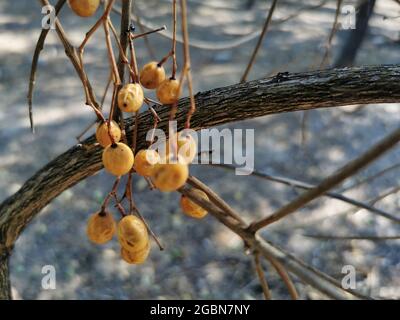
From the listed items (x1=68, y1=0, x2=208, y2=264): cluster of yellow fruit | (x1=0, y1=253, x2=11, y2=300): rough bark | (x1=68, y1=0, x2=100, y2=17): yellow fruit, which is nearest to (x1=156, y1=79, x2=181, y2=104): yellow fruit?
(x1=68, y1=0, x2=208, y2=264): cluster of yellow fruit

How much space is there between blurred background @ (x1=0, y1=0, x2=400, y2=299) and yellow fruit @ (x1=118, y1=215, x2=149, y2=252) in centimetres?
63

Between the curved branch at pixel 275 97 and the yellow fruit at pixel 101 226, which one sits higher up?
the curved branch at pixel 275 97

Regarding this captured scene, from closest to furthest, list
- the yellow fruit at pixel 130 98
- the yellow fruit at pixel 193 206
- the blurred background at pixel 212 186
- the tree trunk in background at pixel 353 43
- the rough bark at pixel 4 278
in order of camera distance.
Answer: the yellow fruit at pixel 130 98
the yellow fruit at pixel 193 206
the rough bark at pixel 4 278
the blurred background at pixel 212 186
the tree trunk in background at pixel 353 43

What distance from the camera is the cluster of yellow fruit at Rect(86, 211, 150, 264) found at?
53 centimetres

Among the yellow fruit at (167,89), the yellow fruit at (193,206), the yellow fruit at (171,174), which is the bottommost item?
the yellow fruit at (171,174)

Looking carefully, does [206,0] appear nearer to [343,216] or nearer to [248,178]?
[248,178]

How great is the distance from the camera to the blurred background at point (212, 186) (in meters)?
1.59

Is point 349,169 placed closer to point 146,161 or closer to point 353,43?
point 146,161

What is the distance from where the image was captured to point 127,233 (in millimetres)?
529

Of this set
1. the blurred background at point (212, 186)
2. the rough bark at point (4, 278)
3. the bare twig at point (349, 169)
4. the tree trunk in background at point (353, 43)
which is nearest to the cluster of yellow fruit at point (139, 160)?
the bare twig at point (349, 169)

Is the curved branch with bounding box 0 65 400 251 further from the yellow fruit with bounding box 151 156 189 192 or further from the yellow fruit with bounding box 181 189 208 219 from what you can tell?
the yellow fruit with bounding box 151 156 189 192

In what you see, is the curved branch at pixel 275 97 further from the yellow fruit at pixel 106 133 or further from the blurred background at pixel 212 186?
the blurred background at pixel 212 186

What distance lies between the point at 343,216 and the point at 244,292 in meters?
0.48
